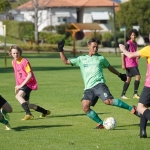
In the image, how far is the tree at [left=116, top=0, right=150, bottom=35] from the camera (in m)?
81.2

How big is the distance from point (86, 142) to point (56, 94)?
30.5 feet

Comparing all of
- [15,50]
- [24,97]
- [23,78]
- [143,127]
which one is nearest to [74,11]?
[24,97]

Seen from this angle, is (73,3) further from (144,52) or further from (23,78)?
(144,52)

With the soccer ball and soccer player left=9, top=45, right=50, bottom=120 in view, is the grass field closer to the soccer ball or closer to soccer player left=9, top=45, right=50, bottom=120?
the soccer ball

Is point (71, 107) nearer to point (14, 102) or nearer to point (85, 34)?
point (14, 102)

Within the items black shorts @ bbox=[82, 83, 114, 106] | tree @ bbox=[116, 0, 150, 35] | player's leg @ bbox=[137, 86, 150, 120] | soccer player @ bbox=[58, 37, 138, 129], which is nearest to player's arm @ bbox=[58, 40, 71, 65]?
soccer player @ bbox=[58, 37, 138, 129]

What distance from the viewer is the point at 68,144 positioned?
9.65 meters

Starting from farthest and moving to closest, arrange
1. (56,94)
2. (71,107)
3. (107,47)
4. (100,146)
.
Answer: (107,47) → (56,94) → (71,107) → (100,146)

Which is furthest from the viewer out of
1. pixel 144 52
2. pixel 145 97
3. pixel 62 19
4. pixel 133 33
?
pixel 62 19

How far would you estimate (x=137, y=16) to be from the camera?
81.6m

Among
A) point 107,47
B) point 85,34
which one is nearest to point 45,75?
point 107,47

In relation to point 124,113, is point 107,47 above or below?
below

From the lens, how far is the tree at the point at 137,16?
81.2 meters

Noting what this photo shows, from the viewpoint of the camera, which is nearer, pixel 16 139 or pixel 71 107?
pixel 16 139
